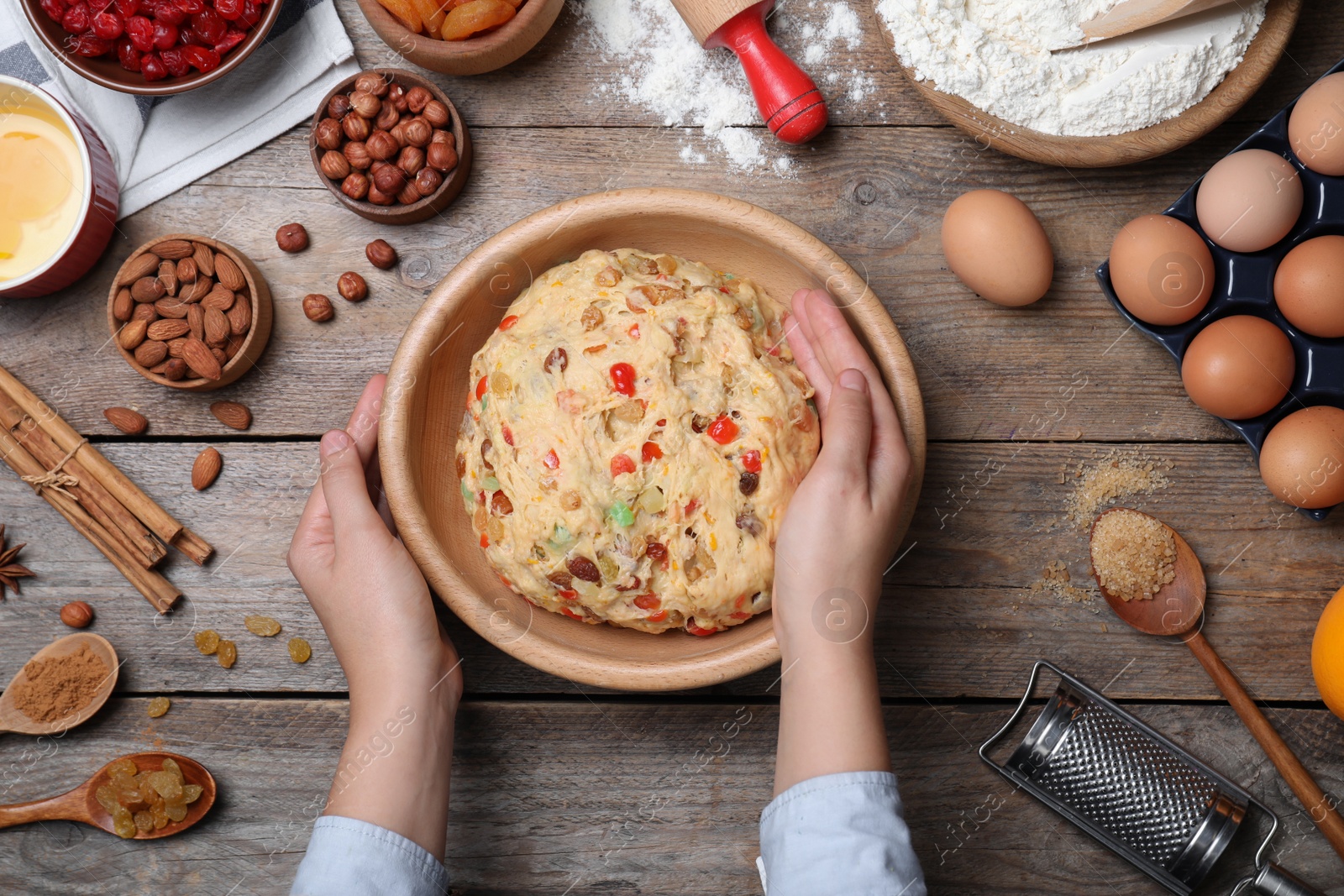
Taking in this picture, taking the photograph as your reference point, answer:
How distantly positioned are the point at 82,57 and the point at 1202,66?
6.02 ft

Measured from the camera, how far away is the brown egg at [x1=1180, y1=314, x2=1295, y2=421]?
1.38m

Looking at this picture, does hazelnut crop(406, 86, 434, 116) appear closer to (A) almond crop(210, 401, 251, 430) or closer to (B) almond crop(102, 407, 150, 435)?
(A) almond crop(210, 401, 251, 430)

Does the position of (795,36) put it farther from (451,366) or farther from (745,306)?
(451,366)

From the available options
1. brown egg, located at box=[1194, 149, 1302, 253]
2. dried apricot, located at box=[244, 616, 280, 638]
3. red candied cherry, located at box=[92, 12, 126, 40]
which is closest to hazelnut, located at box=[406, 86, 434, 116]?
red candied cherry, located at box=[92, 12, 126, 40]

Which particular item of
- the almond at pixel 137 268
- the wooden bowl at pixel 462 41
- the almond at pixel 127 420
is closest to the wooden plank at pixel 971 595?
the almond at pixel 127 420

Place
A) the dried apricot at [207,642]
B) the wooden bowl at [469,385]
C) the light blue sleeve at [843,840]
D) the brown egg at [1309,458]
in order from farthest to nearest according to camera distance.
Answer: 1. the dried apricot at [207,642]
2. the brown egg at [1309,458]
3. the wooden bowl at [469,385]
4. the light blue sleeve at [843,840]

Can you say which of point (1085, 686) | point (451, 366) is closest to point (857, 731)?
point (1085, 686)

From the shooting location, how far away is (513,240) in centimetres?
130

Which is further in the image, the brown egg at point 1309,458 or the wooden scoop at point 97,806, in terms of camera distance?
the wooden scoop at point 97,806

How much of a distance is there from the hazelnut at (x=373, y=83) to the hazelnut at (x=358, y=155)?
88 mm

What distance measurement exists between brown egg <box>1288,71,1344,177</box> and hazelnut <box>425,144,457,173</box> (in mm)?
1384

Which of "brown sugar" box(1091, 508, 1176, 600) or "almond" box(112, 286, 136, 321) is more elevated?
"almond" box(112, 286, 136, 321)

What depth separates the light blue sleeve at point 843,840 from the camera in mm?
1136

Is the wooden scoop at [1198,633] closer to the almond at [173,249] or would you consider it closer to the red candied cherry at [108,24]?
the almond at [173,249]
